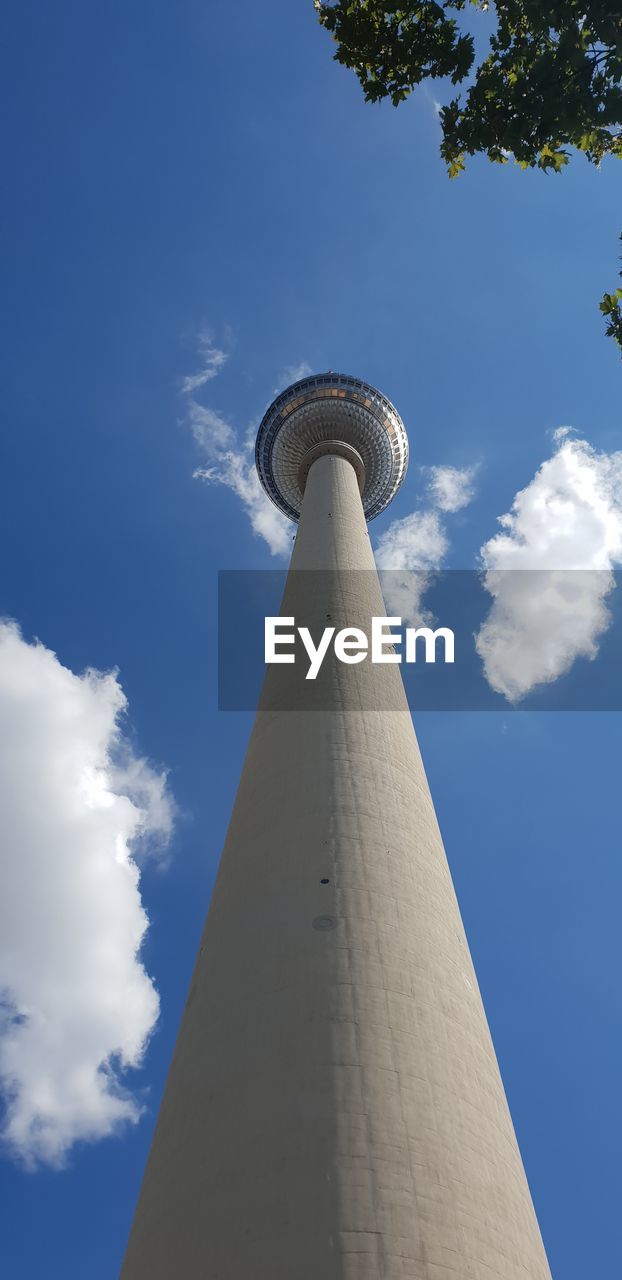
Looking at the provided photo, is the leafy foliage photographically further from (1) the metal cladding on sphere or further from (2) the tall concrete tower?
(1) the metal cladding on sphere

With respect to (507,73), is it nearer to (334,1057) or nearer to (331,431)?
(334,1057)

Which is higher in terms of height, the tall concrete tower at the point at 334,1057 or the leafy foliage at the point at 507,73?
the leafy foliage at the point at 507,73

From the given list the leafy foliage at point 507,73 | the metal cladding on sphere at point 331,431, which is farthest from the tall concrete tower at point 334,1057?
the metal cladding on sphere at point 331,431

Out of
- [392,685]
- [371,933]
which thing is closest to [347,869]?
[371,933]

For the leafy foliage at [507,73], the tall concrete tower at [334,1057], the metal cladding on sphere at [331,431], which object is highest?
the metal cladding on sphere at [331,431]

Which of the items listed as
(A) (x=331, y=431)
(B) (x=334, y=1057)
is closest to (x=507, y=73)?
(B) (x=334, y=1057)

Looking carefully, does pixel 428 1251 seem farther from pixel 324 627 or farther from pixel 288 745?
pixel 324 627

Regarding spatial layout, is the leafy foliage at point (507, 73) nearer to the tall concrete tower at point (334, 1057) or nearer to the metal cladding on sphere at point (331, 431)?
the tall concrete tower at point (334, 1057)

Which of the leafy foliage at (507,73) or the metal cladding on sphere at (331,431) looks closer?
the leafy foliage at (507,73)
